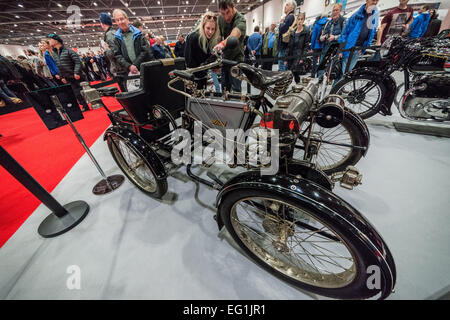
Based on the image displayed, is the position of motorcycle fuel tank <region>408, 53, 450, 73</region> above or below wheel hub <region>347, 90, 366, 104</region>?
above

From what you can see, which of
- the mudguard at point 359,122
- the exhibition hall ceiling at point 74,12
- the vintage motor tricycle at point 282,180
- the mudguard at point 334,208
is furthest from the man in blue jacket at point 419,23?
the exhibition hall ceiling at point 74,12

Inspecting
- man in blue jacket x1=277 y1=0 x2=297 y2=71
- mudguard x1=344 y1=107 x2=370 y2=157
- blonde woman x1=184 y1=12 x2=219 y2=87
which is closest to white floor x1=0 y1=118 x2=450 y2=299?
mudguard x1=344 y1=107 x2=370 y2=157

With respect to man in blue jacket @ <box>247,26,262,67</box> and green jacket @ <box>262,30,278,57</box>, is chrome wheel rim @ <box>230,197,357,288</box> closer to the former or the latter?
man in blue jacket @ <box>247,26,262,67</box>

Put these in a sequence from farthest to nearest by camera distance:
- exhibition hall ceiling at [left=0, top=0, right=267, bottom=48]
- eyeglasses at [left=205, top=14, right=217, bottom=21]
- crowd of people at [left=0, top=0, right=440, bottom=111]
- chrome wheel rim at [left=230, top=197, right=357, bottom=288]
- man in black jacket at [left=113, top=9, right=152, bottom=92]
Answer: exhibition hall ceiling at [left=0, top=0, right=267, bottom=48], man in black jacket at [left=113, top=9, right=152, bottom=92], crowd of people at [left=0, top=0, right=440, bottom=111], eyeglasses at [left=205, top=14, right=217, bottom=21], chrome wheel rim at [left=230, top=197, right=357, bottom=288]

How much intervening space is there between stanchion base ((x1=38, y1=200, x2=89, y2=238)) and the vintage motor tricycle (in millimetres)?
577

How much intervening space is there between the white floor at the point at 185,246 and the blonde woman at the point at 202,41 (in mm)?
1513

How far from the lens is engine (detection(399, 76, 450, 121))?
2.30 meters

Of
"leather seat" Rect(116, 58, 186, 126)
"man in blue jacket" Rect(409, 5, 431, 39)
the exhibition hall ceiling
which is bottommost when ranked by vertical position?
"leather seat" Rect(116, 58, 186, 126)

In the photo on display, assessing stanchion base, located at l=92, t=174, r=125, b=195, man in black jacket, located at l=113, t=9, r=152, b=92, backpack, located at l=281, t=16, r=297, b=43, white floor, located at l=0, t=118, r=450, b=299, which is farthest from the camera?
backpack, located at l=281, t=16, r=297, b=43

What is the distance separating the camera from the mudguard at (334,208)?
30.9 inches

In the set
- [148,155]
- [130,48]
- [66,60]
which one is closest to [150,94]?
[148,155]

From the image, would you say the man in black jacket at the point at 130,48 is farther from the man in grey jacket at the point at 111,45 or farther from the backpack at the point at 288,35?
the backpack at the point at 288,35

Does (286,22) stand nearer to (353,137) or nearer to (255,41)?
(255,41)

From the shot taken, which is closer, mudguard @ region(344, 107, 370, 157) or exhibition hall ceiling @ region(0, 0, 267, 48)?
mudguard @ region(344, 107, 370, 157)
